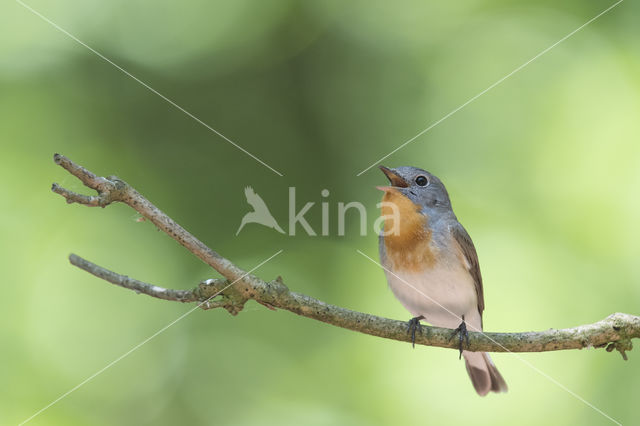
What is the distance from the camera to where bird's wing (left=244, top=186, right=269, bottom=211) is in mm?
6988

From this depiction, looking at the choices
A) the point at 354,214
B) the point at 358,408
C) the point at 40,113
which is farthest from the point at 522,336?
the point at 40,113

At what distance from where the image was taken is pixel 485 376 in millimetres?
6523

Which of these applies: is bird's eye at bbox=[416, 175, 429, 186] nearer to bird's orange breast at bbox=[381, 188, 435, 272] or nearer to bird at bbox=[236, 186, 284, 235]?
bird's orange breast at bbox=[381, 188, 435, 272]

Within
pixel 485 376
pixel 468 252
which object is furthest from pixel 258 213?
pixel 485 376

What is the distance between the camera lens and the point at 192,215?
6.79m

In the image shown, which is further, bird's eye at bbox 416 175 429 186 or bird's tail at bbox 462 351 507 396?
bird's tail at bbox 462 351 507 396

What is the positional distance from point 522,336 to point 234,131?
4668mm

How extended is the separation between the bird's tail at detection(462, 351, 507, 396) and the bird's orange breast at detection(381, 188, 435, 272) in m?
1.64

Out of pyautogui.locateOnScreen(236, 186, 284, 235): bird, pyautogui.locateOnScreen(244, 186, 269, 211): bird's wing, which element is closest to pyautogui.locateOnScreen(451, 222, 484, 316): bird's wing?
pyautogui.locateOnScreen(236, 186, 284, 235): bird

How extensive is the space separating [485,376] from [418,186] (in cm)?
232

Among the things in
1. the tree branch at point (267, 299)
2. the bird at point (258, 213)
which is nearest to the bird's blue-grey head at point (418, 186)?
the bird at point (258, 213)

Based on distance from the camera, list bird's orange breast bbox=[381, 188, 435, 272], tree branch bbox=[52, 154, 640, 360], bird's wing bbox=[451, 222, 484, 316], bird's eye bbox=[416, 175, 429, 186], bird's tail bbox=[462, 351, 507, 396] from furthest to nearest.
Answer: bird's tail bbox=[462, 351, 507, 396] → bird's eye bbox=[416, 175, 429, 186] → bird's wing bbox=[451, 222, 484, 316] → bird's orange breast bbox=[381, 188, 435, 272] → tree branch bbox=[52, 154, 640, 360]

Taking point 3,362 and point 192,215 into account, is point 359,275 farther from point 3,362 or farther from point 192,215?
point 3,362

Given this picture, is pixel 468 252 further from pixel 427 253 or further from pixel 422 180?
pixel 422 180
